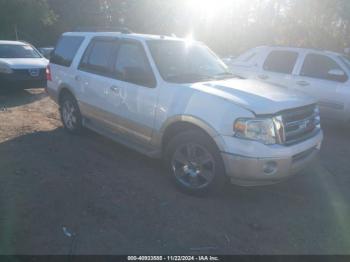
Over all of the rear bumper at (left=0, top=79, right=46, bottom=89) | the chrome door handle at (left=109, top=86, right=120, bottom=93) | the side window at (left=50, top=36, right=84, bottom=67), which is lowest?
the rear bumper at (left=0, top=79, right=46, bottom=89)

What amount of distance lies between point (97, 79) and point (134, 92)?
1.01 meters

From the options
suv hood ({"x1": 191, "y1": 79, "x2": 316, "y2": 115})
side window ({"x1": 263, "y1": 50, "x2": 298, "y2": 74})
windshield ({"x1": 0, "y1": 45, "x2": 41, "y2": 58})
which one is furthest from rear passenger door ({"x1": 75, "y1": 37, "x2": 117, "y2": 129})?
windshield ({"x1": 0, "y1": 45, "x2": 41, "y2": 58})

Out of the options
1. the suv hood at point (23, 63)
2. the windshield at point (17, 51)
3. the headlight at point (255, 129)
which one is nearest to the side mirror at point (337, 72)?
the headlight at point (255, 129)

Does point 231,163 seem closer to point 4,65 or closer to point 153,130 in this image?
point 153,130

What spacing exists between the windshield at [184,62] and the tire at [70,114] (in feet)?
7.01

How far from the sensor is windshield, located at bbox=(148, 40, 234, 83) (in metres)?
4.93

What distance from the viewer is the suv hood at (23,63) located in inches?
417

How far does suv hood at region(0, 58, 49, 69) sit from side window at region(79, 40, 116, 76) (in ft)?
17.0

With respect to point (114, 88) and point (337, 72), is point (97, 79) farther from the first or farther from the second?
point (337, 72)

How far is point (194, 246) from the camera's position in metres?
3.62

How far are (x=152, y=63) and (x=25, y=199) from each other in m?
2.32

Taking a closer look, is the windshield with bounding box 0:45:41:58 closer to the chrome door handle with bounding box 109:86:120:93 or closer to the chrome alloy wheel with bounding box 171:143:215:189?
the chrome door handle with bounding box 109:86:120:93

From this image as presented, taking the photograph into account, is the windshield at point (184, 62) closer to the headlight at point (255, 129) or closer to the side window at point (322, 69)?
the headlight at point (255, 129)

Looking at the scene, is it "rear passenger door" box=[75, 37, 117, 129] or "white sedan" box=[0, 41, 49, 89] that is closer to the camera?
"rear passenger door" box=[75, 37, 117, 129]
